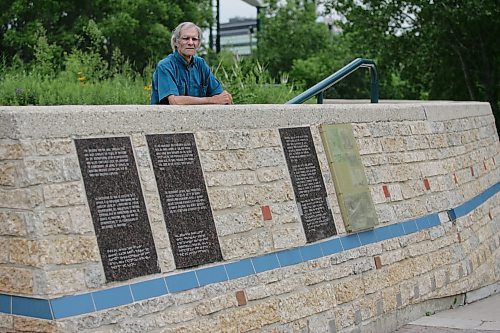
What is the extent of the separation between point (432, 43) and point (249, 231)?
1850 cm

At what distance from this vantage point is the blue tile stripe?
212 inches

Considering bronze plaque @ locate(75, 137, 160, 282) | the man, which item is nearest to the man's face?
the man

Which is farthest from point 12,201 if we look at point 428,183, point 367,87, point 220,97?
point 367,87

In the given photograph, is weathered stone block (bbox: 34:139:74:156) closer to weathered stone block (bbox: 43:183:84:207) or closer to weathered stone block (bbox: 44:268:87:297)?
weathered stone block (bbox: 43:183:84:207)

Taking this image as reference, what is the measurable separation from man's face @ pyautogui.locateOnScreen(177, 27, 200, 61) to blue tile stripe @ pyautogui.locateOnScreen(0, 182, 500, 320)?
5.58ft

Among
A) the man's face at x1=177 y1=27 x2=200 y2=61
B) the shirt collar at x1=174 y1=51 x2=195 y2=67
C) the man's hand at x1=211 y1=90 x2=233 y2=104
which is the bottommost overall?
the man's hand at x1=211 y1=90 x2=233 y2=104

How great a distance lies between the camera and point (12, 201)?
545 cm

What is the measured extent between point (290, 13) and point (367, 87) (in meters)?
10.2

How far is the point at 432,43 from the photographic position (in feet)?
79.8

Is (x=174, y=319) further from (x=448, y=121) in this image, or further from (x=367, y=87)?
(x=367, y=87)

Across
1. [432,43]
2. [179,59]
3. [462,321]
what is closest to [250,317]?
[179,59]

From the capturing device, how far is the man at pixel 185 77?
734 cm

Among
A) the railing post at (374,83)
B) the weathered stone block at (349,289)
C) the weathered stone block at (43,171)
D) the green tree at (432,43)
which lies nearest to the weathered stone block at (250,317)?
the weathered stone block at (349,289)

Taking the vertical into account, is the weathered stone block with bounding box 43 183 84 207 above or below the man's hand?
below
